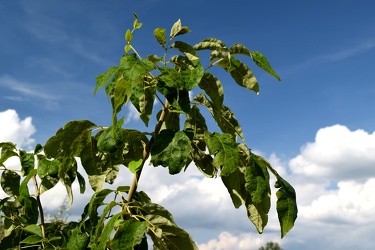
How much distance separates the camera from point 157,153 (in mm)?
1991

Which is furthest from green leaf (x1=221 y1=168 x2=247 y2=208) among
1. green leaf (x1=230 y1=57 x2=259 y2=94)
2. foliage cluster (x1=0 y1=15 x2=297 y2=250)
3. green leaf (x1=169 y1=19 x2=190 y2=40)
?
green leaf (x1=169 y1=19 x2=190 y2=40)

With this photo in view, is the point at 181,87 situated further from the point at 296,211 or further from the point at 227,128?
the point at 296,211

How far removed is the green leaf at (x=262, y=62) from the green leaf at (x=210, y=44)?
0.15 m

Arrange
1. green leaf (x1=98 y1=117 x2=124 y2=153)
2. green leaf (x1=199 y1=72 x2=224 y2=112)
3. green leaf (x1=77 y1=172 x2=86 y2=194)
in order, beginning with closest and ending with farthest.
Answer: green leaf (x1=98 y1=117 x2=124 y2=153)
green leaf (x1=199 y1=72 x2=224 y2=112)
green leaf (x1=77 y1=172 x2=86 y2=194)

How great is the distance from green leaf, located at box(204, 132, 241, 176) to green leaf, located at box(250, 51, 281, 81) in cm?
37

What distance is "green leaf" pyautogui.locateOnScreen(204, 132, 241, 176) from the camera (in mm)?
1997

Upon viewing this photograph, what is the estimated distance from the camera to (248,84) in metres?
2.42

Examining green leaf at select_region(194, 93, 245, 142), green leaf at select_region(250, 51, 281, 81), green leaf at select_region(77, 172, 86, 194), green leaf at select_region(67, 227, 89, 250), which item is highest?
green leaf at select_region(250, 51, 281, 81)

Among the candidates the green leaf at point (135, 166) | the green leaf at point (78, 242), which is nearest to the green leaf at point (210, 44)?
the green leaf at point (135, 166)

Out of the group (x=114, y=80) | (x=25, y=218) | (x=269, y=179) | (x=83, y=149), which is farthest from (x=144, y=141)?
(x=25, y=218)

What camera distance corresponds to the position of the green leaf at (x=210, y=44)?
2.34m

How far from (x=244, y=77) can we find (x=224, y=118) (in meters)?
0.21

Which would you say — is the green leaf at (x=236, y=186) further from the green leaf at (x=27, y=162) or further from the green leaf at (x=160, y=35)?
the green leaf at (x=27, y=162)

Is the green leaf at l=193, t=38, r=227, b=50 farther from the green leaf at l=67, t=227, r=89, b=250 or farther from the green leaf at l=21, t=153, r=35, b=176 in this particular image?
the green leaf at l=21, t=153, r=35, b=176
